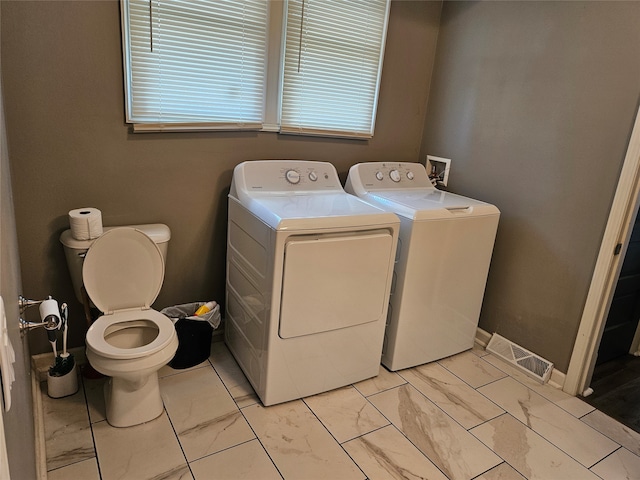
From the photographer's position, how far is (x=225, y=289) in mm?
2713

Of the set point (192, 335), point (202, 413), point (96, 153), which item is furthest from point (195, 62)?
point (202, 413)

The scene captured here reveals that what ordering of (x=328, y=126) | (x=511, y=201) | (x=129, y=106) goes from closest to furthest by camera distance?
(x=129, y=106) < (x=511, y=201) < (x=328, y=126)

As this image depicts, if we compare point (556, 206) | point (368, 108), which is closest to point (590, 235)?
point (556, 206)

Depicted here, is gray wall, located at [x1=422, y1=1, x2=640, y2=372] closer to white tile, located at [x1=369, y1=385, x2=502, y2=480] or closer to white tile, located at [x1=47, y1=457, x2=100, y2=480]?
white tile, located at [x1=369, y1=385, x2=502, y2=480]

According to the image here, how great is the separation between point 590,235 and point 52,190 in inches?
106

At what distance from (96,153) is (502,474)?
2.37 meters

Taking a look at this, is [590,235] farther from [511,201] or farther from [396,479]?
[396,479]

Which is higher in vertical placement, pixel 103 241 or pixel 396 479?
pixel 103 241

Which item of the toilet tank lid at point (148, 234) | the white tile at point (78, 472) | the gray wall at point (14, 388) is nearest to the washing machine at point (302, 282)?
the toilet tank lid at point (148, 234)

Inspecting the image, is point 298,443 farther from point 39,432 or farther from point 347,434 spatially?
point 39,432

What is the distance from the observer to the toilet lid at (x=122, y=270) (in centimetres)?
202

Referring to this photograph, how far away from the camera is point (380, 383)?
8.02 feet

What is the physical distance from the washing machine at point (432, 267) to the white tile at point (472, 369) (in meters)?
0.05

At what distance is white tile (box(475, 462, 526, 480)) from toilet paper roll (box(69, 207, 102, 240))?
2005 mm
